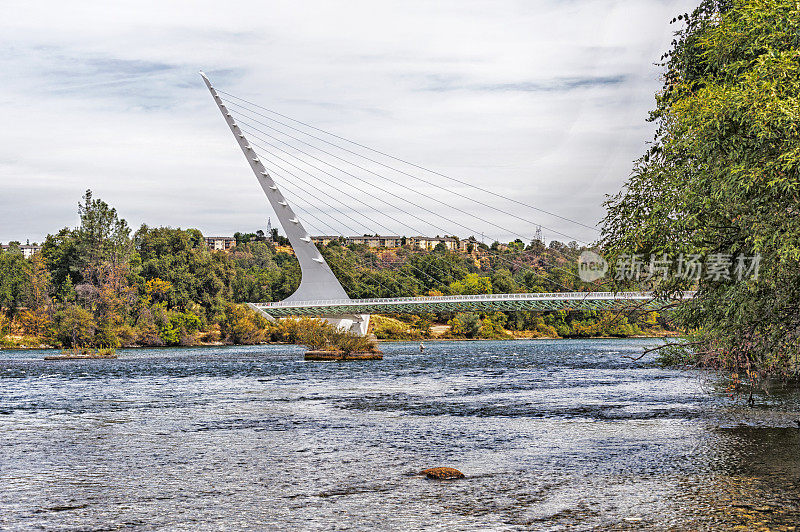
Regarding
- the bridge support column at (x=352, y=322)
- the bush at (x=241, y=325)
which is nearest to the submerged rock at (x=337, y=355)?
the bridge support column at (x=352, y=322)

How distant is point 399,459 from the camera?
17.0 m

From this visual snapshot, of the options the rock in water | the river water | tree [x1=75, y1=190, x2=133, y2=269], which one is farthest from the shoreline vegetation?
the rock in water

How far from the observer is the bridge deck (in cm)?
7281

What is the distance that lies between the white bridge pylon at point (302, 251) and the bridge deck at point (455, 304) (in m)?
1.38

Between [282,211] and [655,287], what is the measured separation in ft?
226

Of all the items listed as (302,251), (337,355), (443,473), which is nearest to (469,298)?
(302,251)

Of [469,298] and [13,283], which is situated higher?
[13,283]

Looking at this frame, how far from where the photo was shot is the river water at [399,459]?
11961mm

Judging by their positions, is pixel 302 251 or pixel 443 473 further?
pixel 302 251

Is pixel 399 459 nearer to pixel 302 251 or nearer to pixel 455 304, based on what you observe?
pixel 455 304

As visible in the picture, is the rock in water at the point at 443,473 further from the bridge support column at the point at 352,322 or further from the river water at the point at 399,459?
the bridge support column at the point at 352,322

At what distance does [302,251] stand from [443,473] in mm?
71927

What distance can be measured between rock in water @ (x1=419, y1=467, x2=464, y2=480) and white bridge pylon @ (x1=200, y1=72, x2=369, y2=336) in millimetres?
67970

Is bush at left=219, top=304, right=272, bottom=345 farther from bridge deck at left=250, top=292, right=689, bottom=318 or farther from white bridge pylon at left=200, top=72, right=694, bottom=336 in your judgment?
bridge deck at left=250, top=292, right=689, bottom=318
